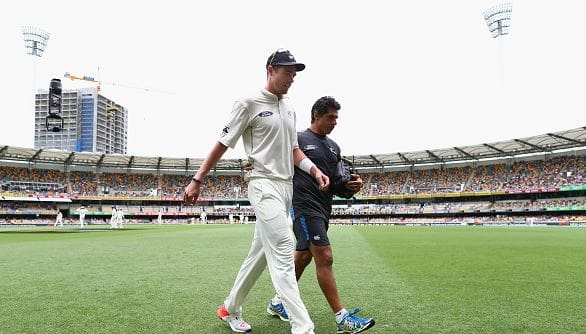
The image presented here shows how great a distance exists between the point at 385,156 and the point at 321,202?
59.0 meters

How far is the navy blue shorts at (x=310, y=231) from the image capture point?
145 inches

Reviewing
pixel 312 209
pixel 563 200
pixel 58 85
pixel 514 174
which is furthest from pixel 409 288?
pixel 514 174

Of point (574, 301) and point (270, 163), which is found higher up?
point (270, 163)

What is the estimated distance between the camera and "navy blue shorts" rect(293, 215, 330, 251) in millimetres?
3682

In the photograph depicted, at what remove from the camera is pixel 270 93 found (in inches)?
134

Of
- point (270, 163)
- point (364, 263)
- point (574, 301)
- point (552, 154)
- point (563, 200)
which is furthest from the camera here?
point (552, 154)

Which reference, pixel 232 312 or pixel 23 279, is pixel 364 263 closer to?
pixel 232 312

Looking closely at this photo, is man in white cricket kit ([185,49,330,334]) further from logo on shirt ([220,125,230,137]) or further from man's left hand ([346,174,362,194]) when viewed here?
man's left hand ([346,174,362,194])

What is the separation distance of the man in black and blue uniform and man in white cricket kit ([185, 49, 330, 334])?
0.39 metres

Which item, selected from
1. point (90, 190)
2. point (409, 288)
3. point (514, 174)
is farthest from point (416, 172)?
point (409, 288)

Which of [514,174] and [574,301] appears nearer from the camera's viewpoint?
[574,301]

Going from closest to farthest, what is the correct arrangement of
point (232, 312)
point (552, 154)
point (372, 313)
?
point (232, 312) < point (372, 313) < point (552, 154)

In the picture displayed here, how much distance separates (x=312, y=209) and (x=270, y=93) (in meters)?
1.13

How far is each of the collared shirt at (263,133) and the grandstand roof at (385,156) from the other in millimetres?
48437
